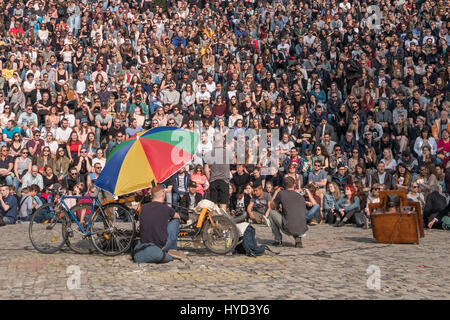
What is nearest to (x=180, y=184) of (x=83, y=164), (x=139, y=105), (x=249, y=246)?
(x=83, y=164)

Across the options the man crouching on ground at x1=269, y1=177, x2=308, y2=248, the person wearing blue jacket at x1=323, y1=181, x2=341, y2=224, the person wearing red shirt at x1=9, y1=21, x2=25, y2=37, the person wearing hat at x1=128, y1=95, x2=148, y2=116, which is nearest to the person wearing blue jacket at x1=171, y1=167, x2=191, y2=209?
the person wearing hat at x1=128, y1=95, x2=148, y2=116

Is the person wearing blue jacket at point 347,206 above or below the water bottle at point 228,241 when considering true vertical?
above

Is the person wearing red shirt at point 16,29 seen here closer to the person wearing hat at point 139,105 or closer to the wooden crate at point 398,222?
the person wearing hat at point 139,105

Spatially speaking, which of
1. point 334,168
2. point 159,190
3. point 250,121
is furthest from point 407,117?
point 159,190

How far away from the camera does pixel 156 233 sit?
1025 cm

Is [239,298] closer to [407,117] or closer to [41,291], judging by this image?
[41,291]

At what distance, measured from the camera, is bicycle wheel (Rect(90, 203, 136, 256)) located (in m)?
10.8

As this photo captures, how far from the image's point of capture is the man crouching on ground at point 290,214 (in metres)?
12.2

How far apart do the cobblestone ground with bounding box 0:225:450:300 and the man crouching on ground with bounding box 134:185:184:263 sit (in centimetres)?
18

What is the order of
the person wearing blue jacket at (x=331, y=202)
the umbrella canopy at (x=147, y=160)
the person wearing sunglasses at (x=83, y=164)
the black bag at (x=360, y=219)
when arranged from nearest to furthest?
the umbrella canopy at (x=147, y=160) → the black bag at (x=360, y=219) → the person wearing blue jacket at (x=331, y=202) → the person wearing sunglasses at (x=83, y=164)

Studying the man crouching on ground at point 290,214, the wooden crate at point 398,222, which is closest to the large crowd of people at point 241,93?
the man crouching on ground at point 290,214

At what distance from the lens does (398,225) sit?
40.7ft

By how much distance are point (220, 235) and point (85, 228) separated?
234 cm

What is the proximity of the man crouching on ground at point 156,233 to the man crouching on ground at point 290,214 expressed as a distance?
8.54 feet
